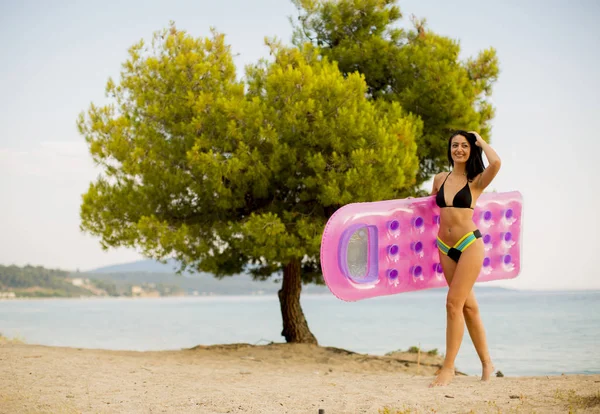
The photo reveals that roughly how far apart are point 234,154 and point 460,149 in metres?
4.16

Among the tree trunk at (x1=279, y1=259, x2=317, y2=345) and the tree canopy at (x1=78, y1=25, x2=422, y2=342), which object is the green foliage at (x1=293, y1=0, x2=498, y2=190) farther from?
the tree trunk at (x1=279, y1=259, x2=317, y2=345)

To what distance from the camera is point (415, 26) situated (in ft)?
36.2

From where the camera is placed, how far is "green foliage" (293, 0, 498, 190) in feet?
34.1

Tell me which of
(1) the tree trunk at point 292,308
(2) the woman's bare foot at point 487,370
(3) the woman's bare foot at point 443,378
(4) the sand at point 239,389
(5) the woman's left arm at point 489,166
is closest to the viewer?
(4) the sand at point 239,389

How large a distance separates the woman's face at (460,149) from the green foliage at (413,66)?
14.1 ft

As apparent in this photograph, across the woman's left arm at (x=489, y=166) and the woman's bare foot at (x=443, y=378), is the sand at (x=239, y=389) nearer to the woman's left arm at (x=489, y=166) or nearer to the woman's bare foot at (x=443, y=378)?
the woman's bare foot at (x=443, y=378)

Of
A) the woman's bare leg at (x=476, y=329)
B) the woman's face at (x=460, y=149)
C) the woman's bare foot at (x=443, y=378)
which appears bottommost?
the woman's bare foot at (x=443, y=378)

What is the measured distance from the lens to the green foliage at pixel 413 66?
10398 mm

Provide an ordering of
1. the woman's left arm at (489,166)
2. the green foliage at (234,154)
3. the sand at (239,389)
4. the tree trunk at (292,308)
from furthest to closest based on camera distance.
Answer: the tree trunk at (292,308)
the green foliage at (234,154)
the woman's left arm at (489,166)
the sand at (239,389)

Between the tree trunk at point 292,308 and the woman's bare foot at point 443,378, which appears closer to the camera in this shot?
the woman's bare foot at point 443,378

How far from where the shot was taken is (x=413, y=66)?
10617mm

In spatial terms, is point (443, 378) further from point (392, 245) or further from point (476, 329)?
point (392, 245)

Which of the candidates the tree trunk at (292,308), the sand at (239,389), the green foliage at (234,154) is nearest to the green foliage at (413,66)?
the green foliage at (234,154)

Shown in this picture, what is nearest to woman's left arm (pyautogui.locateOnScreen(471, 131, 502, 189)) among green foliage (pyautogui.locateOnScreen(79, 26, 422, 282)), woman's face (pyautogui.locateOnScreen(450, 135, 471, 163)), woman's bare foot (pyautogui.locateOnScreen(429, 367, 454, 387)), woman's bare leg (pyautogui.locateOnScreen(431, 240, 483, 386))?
woman's face (pyautogui.locateOnScreen(450, 135, 471, 163))
